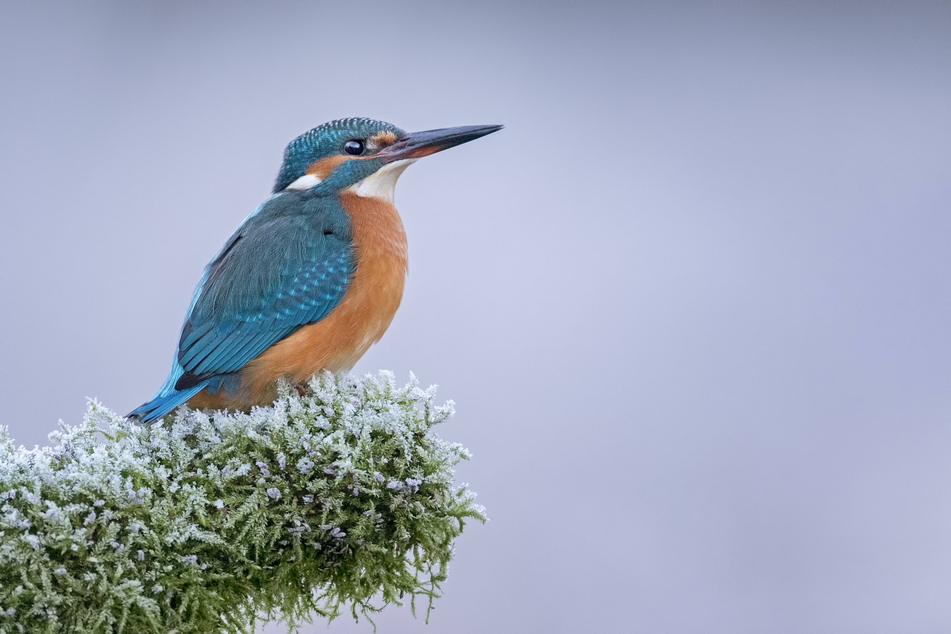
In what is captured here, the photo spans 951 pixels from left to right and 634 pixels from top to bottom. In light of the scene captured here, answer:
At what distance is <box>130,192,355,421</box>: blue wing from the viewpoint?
2.04 meters

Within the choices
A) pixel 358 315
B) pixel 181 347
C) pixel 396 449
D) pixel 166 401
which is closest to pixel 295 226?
pixel 358 315

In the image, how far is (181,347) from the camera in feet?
6.81

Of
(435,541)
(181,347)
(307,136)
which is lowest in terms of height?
(435,541)

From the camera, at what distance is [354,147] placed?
7.81 ft

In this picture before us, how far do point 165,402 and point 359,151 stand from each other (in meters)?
0.89

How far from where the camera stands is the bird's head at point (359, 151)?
2365mm

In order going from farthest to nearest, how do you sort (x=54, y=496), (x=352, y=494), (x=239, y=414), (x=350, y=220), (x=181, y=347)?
(x=350, y=220) → (x=181, y=347) → (x=239, y=414) → (x=352, y=494) → (x=54, y=496)

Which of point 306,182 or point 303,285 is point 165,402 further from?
point 306,182

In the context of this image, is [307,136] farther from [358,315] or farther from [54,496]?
[54,496]

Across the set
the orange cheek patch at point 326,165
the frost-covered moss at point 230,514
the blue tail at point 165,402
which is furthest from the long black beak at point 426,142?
the blue tail at point 165,402

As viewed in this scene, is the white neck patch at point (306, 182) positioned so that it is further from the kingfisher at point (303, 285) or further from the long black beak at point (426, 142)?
the long black beak at point (426, 142)

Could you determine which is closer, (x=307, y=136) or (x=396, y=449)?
(x=396, y=449)

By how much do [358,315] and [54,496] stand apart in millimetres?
828

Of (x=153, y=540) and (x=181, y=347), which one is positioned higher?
(x=181, y=347)
